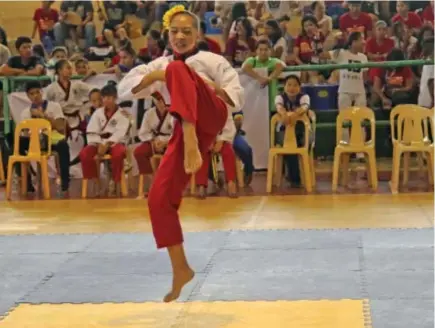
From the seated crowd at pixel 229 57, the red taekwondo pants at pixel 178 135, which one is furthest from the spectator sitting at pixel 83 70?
the red taekwondo pants at pixel 178 135

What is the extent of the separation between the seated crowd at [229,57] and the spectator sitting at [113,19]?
14 millimetres

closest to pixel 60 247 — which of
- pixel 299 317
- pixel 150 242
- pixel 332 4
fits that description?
pixel 150 242

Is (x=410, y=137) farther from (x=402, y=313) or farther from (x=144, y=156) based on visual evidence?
(x=402, y=313)

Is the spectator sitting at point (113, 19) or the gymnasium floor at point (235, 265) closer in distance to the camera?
the gymnasium floor at point (235, 265)

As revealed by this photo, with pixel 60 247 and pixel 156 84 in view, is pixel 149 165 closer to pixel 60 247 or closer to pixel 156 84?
pixel 60 247

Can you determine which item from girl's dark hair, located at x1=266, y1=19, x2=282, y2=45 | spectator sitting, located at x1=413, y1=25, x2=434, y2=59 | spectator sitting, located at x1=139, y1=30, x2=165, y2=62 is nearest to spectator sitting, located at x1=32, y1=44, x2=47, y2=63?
spectator sitting, located at x1=139, y1=30, x2=165, y2=62

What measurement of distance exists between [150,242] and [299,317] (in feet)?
8.27

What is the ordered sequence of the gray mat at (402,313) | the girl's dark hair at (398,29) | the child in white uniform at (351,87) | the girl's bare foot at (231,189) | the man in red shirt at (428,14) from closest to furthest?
the gray mat at (402,313)
the girl's bare foot at (231,189)
the child in white uniform at (351,87)
the girl's dark hair at (398,29)
the man in red shirt at (428,14)

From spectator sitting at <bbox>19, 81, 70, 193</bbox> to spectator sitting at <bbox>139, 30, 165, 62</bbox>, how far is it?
136 centimetres

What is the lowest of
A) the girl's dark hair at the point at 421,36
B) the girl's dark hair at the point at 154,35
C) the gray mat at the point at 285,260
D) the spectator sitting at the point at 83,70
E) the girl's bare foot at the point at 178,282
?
the gray mat at the point at 285,260

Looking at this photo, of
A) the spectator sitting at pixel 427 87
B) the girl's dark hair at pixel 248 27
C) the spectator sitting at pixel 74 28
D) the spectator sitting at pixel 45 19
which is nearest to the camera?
the spectator sitting at pixel 427 87

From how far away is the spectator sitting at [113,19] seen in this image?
40.2ft

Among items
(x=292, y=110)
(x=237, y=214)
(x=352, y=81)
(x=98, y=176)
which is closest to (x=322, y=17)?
(x=352, y=81)

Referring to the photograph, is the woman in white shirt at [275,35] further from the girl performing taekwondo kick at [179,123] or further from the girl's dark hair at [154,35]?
the girl performing taekwondo kick at [179,123]
